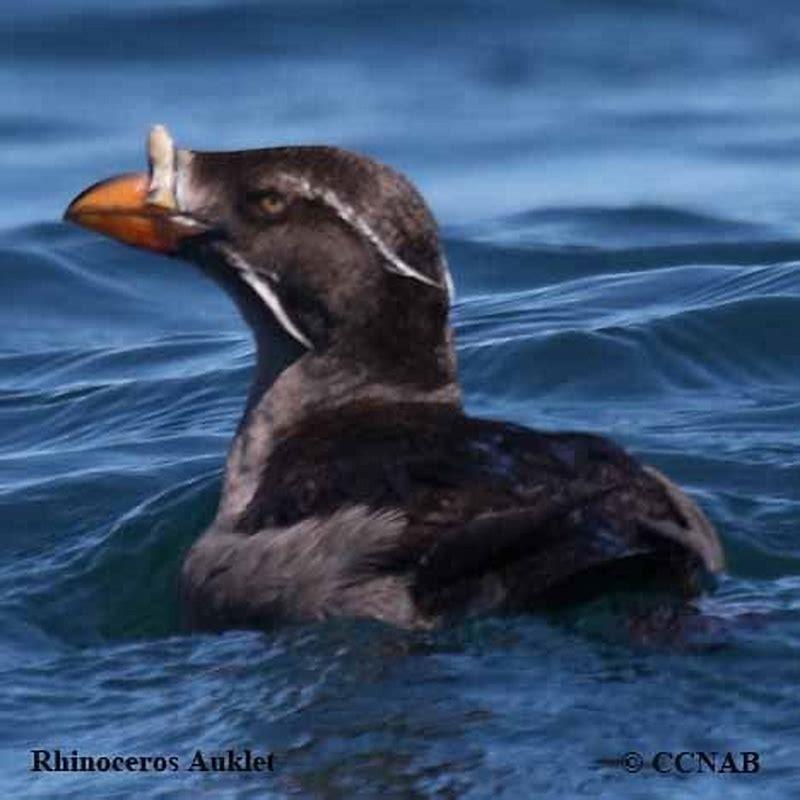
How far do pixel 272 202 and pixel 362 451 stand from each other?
0.82 meters

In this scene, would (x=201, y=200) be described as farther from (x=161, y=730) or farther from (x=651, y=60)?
(x=651, y=60)

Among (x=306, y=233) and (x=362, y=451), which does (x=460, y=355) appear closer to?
(x=306, y=233)

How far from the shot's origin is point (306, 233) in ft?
27.0

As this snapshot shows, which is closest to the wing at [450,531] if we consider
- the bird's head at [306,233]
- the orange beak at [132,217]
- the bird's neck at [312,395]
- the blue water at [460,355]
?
the blue water at [460,355]

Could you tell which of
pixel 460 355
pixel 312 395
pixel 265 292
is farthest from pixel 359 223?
pixel 460 355

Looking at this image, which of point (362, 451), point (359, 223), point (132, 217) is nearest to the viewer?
point (362, 451)

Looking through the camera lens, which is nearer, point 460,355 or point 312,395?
point 312,395

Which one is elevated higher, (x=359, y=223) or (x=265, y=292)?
(x=359, y=223)

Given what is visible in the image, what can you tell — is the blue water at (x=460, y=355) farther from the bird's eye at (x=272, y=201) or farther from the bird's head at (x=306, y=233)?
the bird's eye at (x=272, y=201)

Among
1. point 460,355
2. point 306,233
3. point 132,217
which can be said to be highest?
point 132,217

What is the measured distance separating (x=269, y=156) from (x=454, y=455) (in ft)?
3.69

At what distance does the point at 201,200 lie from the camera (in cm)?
831

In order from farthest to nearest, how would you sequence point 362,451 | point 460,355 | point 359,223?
1. point 460,355
2. point 359,223
3. point 362,451

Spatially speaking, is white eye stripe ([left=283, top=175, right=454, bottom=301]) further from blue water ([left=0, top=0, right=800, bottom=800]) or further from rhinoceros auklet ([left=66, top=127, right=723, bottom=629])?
blue water ([left=0, top=0, right=800, bottom=800])
